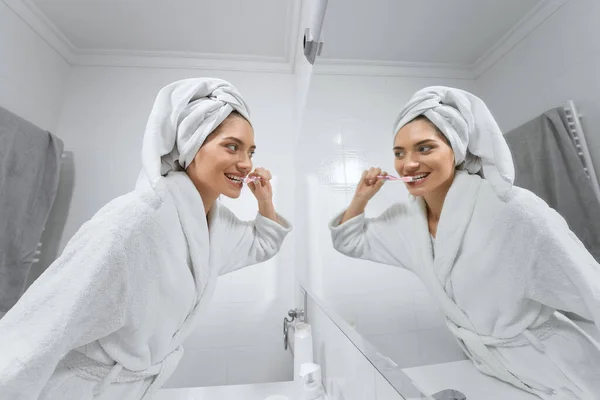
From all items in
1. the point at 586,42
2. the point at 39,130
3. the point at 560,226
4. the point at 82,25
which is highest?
the point at 82,25

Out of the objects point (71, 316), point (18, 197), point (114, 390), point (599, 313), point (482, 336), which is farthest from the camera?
point (18, 197)

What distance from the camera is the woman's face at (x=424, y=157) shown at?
1.07 feet

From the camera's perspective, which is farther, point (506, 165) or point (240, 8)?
point (240, 8)

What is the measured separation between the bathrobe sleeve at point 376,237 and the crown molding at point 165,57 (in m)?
1.33

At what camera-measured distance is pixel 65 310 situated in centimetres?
49

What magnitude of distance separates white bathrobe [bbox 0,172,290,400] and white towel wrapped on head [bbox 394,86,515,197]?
60cm

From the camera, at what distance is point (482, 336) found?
27 centimetres

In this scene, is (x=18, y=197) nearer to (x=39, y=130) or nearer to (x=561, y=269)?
(x=39, y=130)

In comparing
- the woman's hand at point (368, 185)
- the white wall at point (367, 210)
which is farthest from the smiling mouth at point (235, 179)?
the woman's hand at point (368, 185)

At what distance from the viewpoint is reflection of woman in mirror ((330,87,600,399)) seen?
0.61 feet

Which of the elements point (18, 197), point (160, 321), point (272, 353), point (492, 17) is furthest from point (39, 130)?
point (492, 17)

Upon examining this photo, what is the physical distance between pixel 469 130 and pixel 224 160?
1.95 feet

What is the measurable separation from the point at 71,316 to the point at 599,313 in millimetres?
720

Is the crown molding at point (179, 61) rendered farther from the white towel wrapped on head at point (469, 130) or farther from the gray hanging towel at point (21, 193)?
the white towel wrapped on head at point (469, 130)
